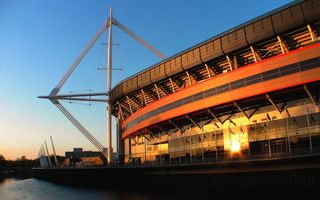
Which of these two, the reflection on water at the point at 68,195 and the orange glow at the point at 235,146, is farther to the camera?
the orange glow at the point at 235,146

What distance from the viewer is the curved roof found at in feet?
150

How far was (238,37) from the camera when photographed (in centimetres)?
5147

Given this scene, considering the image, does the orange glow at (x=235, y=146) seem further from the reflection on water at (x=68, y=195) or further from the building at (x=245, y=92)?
the reflection on water at (x=68, y=195)

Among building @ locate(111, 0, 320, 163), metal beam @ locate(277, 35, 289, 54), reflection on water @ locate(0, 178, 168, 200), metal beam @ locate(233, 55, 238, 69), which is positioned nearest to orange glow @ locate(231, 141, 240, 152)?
building @ locate(111, 0, 320, 163)

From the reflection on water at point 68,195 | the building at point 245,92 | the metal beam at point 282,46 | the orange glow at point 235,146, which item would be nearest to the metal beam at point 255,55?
the building at point 245,92

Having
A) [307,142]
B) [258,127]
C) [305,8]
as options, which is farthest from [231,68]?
[307,142]

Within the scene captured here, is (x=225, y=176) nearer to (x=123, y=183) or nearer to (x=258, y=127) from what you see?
(x=258, y=127)

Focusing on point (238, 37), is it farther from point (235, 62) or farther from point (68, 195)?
point (68, 195)

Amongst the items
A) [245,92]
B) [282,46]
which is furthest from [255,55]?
[245,92]

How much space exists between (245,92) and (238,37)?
311 inches

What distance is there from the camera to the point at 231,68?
53469 mm

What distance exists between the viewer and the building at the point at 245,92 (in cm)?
4434

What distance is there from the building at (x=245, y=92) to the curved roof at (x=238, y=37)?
11cm

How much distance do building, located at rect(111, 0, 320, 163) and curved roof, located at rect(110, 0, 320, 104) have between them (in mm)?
113
